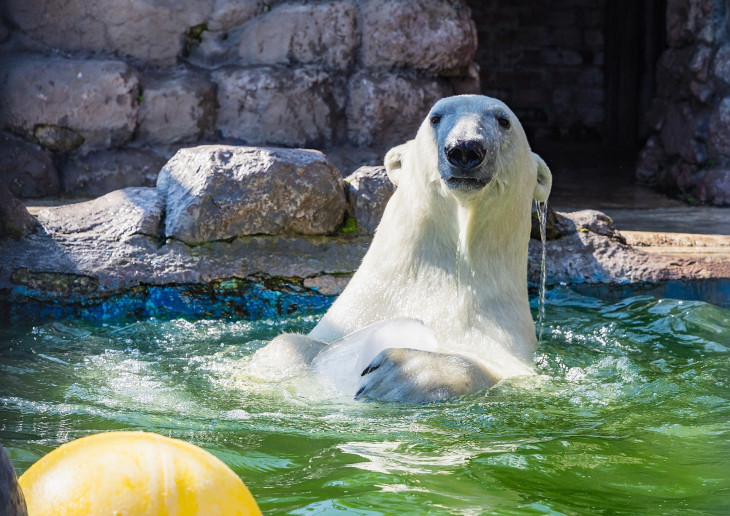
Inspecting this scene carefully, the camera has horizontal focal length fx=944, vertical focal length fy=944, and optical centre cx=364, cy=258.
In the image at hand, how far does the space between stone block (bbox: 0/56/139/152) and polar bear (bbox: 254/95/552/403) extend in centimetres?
301

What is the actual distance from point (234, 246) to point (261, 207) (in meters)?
0.23

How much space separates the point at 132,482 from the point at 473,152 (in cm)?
207

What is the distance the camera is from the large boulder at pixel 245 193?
4551 mm

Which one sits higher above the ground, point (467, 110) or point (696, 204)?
point (467, 110)

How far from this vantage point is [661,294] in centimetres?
484

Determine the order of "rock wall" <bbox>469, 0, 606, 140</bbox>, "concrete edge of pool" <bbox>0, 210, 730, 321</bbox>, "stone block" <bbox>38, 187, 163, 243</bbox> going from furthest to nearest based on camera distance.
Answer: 1. "rock wall" <bbox>469, 0, 606, 140</bbox>
2. "stone block" <bbox>38, 187, 163, 243</bbox>
3. "concrete edge of pool" <bbox>0, 210, 730, 321</bbox>

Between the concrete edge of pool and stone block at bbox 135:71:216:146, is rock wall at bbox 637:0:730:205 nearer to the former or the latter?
the concrete edge of pool

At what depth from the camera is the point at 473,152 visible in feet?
10.2

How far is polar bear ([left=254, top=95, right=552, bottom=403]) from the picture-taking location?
10.4 feet

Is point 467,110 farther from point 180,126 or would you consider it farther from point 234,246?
point 180,126

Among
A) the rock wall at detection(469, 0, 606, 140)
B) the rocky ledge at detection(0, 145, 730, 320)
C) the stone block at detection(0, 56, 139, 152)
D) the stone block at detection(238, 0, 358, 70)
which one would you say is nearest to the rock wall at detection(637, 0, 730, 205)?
the rocky ledge at detection(0, 145, 730, 320)

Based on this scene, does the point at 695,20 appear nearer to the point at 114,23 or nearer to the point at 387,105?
the point at 387,105

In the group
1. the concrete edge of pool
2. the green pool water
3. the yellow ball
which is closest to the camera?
the yellow ball

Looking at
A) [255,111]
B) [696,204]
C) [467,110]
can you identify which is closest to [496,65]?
[696,204]
